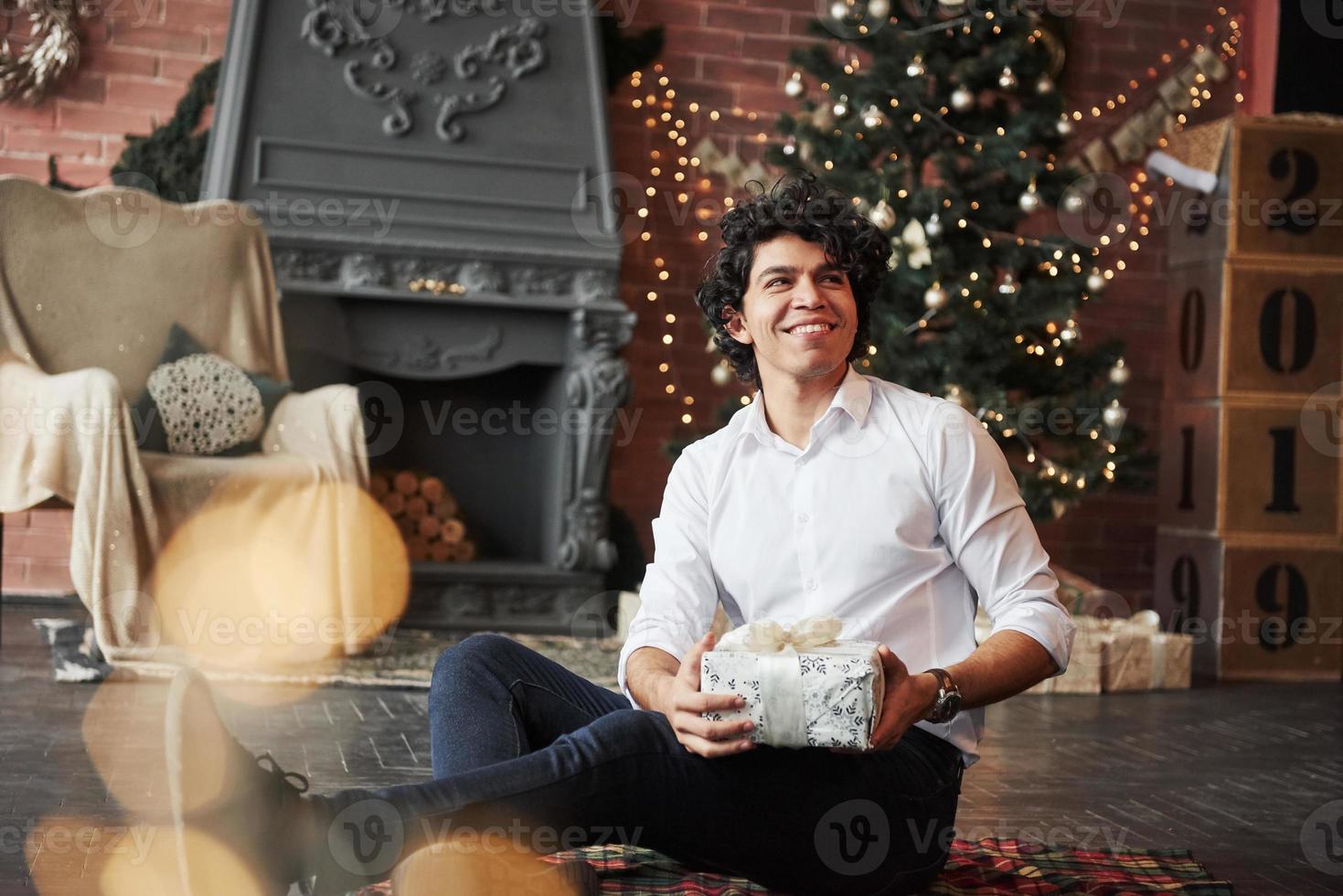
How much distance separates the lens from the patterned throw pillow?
13.2 ft

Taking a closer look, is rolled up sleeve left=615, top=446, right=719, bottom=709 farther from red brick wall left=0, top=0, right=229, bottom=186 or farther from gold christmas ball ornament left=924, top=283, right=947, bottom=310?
red brick wall left=0, top=0, right=229, bottom=186

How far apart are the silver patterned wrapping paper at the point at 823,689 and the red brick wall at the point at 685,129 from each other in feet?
12.8

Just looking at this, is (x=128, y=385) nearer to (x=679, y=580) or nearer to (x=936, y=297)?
(x=936, y=297)

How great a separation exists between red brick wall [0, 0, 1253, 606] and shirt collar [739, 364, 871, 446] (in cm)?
355

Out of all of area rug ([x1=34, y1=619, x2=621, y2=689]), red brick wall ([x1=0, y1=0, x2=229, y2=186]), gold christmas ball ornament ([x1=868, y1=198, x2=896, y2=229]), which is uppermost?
red brick wall ([x1=0, y1=0, x2=229, y2=186])

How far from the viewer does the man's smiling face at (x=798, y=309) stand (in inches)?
73.0

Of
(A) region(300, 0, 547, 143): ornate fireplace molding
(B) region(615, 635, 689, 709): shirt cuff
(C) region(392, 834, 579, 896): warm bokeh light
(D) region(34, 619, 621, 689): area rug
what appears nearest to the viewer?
(C) region(392, 834, 579, 896): warm bokeh light

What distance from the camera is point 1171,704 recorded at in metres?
4.13

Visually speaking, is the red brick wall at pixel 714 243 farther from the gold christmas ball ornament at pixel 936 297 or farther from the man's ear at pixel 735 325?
the man's ear at pixel 735 325

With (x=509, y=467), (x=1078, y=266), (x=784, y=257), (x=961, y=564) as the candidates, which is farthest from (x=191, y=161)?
(x=961, y=564)

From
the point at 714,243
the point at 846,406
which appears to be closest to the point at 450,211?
the point at 714,243

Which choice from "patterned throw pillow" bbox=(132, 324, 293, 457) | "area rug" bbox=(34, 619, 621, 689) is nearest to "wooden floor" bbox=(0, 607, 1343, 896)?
"area rug" bbox=(34, 619, 621, 689)

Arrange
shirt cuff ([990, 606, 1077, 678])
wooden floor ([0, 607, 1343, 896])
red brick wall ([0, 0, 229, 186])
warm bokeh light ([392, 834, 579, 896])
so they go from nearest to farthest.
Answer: warm bokeh light ([392, 834, 579, 896])
shirt cuff ([990, 606, 1077, 678])
wooden floor ([0, 607, 1343, 896])
red brick wall ([0, 0, 229, 186])

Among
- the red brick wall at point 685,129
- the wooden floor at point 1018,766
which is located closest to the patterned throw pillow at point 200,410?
the wooden floor at point 1018,766
